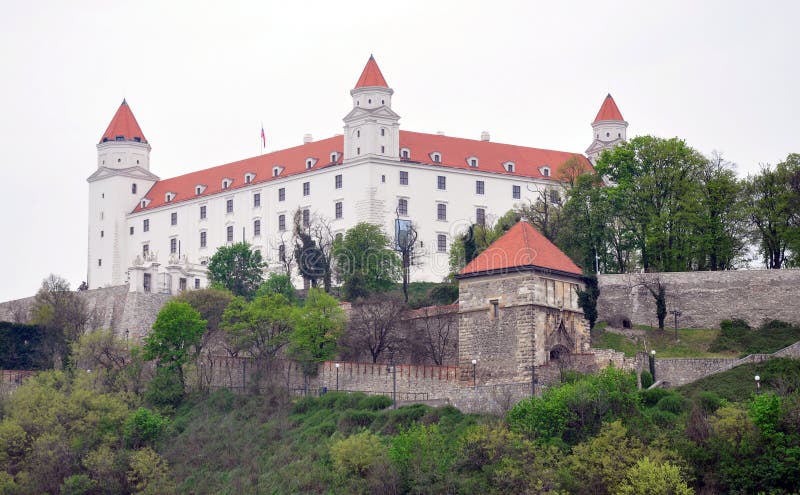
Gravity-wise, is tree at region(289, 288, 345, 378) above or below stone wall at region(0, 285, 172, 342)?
below

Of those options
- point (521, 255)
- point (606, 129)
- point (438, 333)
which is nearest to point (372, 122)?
point (606, 129)

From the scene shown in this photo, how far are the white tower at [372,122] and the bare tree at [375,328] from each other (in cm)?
1733

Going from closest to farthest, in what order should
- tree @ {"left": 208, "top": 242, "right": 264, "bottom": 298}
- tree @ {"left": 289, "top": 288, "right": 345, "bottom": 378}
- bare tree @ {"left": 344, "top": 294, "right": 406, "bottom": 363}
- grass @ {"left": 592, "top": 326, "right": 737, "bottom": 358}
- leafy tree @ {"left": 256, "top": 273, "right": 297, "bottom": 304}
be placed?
grass @ {"left": 592, "top": 326, "right": 737, "bottom": 358}, tree @ {"left": 289, "top": 288, "right": 345, "bottom": 378}, bare tree @ {"left": 344, "top": 294, "right": 406, "bottom": 363}, leafy tree @ {"left": 256, "top": 273, "right": 297, "bottom": 304}, tree @ {"left": 208, "top": 242, "right": 264, "bottom": 298}

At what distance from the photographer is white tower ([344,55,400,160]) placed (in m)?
76.9

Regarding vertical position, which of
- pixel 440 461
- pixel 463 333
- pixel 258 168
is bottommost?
pixel 440 461

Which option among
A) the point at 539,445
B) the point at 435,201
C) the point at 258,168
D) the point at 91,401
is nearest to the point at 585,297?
the point at 539,445

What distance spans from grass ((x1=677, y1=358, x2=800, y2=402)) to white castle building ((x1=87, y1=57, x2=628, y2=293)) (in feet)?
86.6

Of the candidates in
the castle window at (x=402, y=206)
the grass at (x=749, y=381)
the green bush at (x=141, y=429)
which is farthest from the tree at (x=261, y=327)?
the grass at (x=749, y=381)

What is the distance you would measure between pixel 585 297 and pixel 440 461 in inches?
474

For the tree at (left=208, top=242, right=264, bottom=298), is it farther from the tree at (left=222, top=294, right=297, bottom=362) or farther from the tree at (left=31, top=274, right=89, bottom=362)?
the tree at (left=222, top=294, right=297, bottom=362)

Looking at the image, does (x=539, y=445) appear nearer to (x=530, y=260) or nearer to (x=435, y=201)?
(x=530, y=260)

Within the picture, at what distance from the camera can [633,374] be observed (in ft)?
164

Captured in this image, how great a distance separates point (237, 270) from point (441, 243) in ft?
34.7

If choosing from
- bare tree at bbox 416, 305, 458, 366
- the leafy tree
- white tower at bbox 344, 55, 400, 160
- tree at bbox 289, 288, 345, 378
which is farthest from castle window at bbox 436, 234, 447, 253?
tree at bbox 289, 288, 345, 378
